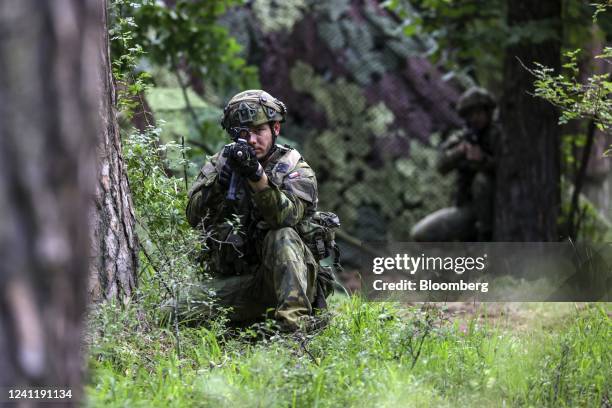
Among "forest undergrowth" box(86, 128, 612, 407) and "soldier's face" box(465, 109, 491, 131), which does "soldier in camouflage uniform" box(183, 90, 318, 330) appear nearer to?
"forest undergrowth" box(86, 128, 612, 407)

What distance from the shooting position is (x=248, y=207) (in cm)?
507

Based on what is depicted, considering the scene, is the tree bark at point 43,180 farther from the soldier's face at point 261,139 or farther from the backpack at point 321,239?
the backpack at point 321,239

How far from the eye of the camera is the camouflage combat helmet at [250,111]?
16.3ft

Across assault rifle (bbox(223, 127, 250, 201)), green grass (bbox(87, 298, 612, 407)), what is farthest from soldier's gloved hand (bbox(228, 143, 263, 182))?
green grass (bbox(87, 298, 612, 407))

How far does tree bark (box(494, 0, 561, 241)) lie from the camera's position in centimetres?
868

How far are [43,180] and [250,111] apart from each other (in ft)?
9.73

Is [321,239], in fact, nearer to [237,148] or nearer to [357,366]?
[237,148]

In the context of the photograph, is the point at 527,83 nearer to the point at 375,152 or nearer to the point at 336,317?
the point at 336,317

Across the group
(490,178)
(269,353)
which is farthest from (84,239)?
(490,178)

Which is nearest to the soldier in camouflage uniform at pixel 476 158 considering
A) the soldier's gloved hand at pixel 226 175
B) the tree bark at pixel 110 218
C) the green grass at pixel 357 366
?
the green grass at pixel 357 366

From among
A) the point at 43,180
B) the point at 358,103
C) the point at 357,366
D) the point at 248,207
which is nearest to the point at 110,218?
the point at 248,207

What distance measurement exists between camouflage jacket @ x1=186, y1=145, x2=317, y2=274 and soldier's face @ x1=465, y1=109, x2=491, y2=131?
15.3ft

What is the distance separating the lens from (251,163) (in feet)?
15.0

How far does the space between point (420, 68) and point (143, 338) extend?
10632 millimetres
